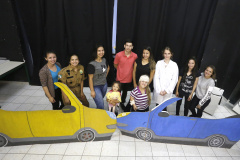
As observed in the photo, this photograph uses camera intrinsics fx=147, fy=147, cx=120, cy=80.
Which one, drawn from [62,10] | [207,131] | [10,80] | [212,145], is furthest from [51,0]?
[212,145]

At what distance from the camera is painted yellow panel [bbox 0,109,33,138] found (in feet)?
6.07

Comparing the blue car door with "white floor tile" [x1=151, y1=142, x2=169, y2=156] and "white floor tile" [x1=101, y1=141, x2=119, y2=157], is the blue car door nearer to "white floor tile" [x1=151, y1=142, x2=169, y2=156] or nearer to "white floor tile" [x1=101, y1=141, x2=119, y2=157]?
"white floor tile" [x1=151, y1=142, x2=169, y2=156]

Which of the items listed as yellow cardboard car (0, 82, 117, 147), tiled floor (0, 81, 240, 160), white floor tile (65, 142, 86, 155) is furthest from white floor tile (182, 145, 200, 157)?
white floor tile (65, 142, 86, 155)

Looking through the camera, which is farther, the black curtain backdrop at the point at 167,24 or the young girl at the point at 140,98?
the black curtain backdrop at the point at 167,24

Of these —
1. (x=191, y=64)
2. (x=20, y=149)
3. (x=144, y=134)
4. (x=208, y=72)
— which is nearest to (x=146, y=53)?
(x=191, y=64)

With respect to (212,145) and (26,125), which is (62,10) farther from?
(212,145)

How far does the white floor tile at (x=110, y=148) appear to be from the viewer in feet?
6.62

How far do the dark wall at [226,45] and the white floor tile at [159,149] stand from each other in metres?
2.41

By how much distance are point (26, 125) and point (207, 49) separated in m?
3.86

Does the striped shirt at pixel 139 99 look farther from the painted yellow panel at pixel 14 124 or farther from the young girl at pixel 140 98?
the painted yellow panel at pixel 14 124

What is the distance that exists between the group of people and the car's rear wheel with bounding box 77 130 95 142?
48 cm

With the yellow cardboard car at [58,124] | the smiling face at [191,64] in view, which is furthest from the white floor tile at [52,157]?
the smiling face at [191,64]

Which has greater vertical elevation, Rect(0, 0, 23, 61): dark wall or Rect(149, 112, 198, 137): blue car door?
Rect(0, 0, 23, 61): dark wall

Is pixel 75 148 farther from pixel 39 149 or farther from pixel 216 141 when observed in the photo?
pixel 216 141
